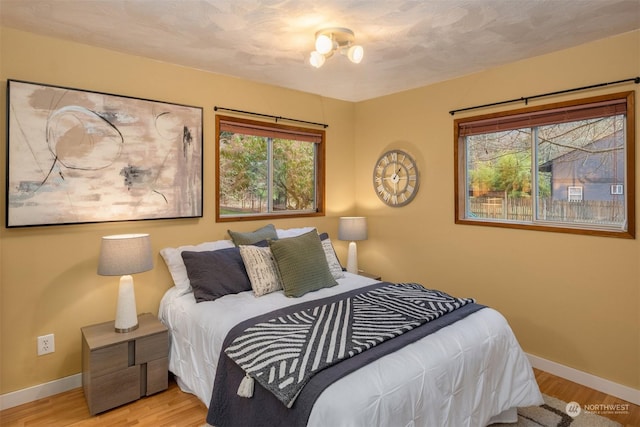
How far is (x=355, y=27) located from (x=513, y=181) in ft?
6.29

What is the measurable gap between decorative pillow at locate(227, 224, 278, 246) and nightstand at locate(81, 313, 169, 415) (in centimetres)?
91

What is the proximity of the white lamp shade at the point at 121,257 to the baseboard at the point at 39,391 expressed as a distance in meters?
0.91

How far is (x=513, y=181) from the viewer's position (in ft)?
10.6

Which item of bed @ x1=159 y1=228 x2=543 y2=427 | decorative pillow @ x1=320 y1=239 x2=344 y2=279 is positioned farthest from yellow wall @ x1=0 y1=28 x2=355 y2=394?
decorative pillow @ x1=320 y1=239 x2=344 y2=279

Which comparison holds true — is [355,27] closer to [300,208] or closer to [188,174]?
[188,174]

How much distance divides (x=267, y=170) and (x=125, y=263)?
1763 millimetres

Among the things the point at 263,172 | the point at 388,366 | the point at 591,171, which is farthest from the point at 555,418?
the point at 263,172

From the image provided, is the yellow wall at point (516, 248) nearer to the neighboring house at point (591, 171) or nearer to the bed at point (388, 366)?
the neighboring house at point (591, 171)

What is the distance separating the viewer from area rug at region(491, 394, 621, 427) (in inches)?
89.7

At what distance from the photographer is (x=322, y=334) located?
1.99 meters

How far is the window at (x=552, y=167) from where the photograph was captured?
264cm

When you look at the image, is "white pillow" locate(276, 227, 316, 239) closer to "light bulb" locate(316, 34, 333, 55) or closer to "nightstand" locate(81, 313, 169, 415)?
"nightstand" locate(81, 313, 169, 415)

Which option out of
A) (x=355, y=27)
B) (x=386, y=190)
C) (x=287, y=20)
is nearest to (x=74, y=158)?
(x=287, y=20)

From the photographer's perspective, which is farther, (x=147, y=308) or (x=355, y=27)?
(x=147, y=308)
